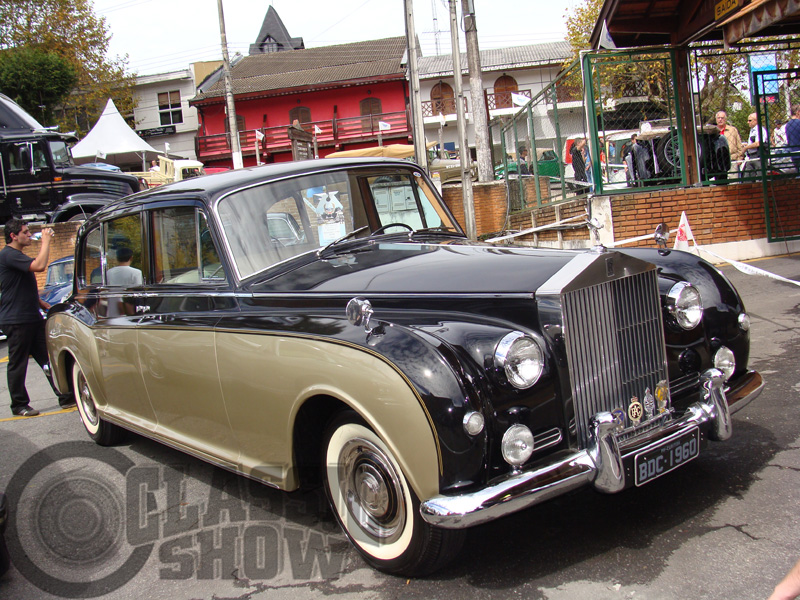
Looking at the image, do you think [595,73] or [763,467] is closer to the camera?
[763,467]

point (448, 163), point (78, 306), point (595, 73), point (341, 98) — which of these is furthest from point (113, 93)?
point (78, 306)

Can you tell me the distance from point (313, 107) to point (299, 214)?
37.4 m

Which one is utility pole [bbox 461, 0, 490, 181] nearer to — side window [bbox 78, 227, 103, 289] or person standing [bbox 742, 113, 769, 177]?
person standing [bbox 742, 113, 769, 177]

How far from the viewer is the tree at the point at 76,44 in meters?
32.5

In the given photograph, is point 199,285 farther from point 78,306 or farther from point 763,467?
point 763,467

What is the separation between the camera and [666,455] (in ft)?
9.07

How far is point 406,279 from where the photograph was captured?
3186 millimetres

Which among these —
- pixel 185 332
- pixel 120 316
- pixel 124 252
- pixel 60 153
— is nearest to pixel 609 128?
pixel 124 252

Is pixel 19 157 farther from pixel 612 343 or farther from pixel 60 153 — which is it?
pixel 612 343

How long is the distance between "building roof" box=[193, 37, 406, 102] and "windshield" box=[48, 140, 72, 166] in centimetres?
2271

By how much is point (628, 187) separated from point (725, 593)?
8559 mm

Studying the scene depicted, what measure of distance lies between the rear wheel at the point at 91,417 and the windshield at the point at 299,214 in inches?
84.9

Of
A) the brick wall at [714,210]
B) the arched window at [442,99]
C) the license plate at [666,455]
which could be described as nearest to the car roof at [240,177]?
the license plate at [666,455]

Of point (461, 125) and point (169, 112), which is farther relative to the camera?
point (169, 112)
